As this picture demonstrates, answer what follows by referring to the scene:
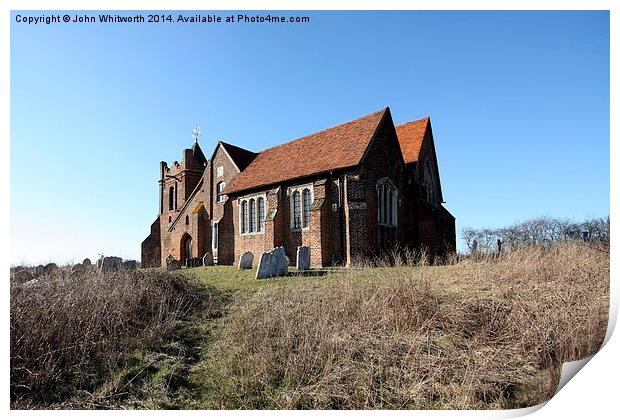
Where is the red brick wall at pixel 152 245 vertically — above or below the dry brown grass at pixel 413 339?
above

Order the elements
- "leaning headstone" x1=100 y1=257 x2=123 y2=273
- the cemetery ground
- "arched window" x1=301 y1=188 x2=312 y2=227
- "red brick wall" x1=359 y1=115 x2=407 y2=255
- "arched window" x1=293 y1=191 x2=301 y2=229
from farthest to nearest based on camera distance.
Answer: "arched window" x1=293 y1=191 x2=301 y2=229 → "arched window" x1=301 y1=188 x2=312 y2=227 → "red brick wall" x1=359 y1=115 x2=407 y2=255 → "leaning headstone" x1=100 y1=257 x2=123 y2=273 → the cemetery ground

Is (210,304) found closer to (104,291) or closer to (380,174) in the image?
(104,291)

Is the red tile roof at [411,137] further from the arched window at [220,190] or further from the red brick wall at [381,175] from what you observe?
the arched window at [220,190]

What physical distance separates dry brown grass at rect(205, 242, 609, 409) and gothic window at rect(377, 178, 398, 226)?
40.4 ft

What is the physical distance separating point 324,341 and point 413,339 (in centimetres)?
170

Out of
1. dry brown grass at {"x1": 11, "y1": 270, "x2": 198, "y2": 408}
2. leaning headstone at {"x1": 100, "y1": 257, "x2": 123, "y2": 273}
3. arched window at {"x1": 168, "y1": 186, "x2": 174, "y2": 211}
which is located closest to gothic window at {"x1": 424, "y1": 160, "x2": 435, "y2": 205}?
leaning headstone at {"x1": 100, "y1": 257, "x2": 123, "y2": 273}

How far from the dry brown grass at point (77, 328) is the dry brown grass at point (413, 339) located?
1899mm

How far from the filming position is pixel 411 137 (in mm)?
29844

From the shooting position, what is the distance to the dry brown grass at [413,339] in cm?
690

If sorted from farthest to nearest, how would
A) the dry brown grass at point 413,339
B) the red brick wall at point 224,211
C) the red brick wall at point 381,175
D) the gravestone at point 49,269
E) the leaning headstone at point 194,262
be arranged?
the leaning headstone at point 194,262
the red brick wall at point 224,211
the red brick wall at point 381,175
the gravestone at point 49,269
the dry brown grass at point 413,339

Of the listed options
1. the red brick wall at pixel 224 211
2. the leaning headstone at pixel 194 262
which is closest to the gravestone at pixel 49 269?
the red brick wall at pixel 224 211

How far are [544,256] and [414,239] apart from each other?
45.4 ft

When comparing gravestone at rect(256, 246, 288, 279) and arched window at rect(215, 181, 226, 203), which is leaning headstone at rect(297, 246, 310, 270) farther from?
arched window at rect(215, 181, 226, 203)

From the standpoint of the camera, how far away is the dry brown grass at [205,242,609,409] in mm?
6898
